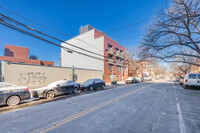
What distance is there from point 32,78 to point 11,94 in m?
6.09

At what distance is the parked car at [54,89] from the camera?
7248mm

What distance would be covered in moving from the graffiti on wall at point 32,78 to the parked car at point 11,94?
5.39 metres

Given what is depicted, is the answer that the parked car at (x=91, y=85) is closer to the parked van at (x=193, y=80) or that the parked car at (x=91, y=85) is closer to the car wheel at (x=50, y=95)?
the car wheel at (x=50, y=95)

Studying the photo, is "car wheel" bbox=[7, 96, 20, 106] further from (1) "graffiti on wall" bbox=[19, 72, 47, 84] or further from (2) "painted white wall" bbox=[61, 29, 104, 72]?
(2) "painted white wall" bbox=[61, 29, 104, 72]

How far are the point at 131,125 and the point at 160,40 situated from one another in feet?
39.5

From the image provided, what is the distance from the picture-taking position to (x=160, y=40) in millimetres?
11453

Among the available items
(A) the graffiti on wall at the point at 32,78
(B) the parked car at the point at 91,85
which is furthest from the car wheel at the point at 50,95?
(A) the graffiti on wall at the point at 32,78

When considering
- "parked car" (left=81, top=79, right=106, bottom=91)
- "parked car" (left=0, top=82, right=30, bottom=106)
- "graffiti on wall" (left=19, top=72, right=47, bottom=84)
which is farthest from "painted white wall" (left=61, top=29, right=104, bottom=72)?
"parked car" (left=0, top=82, right=30, bottom=106)

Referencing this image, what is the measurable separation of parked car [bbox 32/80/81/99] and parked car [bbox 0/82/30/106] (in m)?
1.02

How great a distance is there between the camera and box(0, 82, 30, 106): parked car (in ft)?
17.8

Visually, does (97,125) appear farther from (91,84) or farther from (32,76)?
(32,76)

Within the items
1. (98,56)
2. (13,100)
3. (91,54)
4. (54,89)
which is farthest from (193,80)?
(91,54)

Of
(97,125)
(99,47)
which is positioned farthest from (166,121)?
(99,47)

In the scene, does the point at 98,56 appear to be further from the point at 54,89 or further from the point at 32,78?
the point at 54,89
